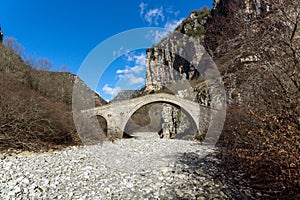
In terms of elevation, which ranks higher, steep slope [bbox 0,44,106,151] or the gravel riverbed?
steep slope [bbox 0,44,106,151]

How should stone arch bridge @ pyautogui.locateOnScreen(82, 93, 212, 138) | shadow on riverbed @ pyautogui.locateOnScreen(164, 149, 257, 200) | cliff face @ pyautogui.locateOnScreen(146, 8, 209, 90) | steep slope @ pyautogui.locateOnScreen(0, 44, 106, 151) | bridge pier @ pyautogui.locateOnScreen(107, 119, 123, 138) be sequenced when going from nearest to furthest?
1. shadow on riverbed @ pyautogui.locateOnScreen(164, 149, 257, 200)
2. steep slope @ pyautogui.locateOnScreen(0, 44, 106, 151)
3. bridge pier @ pyautogui.locateOnScreen(107, 119, 123, 138)
4. stone arch bridge @ pyautogui.locateOnScreen(82, 93, 212, 138)
5. cliff face @ pyautogui.locateOnScreen(146, 8, 209, 90)

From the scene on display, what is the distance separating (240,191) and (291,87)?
2.33 m

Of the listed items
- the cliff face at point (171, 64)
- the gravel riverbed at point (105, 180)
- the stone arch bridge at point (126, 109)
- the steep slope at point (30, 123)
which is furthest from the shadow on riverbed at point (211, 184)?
the cliff face at point (171, 64)

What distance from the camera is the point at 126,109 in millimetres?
21281

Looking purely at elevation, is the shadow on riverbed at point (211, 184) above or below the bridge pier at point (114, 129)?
below

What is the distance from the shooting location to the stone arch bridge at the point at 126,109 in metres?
19.8

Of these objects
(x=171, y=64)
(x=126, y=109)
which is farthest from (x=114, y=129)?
(x=171, y=64)

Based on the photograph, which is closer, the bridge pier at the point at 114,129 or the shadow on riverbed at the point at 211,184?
the shadow on riverbed at the point at 211,184

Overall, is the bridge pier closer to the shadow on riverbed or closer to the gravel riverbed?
the gravel riverbed

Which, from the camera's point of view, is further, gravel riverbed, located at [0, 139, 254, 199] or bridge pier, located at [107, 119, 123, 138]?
bridge pier, located at [107, 119, 123, 138]

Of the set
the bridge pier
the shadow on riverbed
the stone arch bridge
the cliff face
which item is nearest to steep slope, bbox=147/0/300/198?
the shadow on riverbed

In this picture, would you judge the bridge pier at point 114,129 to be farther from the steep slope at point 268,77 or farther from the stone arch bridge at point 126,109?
the steep slope at point 268,77

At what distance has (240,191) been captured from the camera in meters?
4.50

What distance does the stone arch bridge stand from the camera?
1981cm
